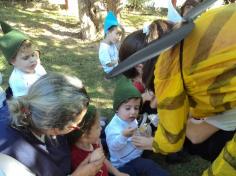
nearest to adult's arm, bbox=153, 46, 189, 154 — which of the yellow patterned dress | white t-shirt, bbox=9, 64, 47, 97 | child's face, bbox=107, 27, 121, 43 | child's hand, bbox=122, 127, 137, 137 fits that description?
the yellow patterned dress

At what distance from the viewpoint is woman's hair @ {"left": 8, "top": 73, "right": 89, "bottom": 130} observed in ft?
5.54

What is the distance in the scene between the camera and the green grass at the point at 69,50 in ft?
12.4

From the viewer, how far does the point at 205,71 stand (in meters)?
1.33

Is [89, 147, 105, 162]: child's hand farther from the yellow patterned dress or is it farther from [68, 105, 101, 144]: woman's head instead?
the yellow patterned dress

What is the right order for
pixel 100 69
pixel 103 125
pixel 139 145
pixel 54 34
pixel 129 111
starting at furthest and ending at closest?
1. pixel 54 34
2. pixel 100 69
3. pixel 103 125
4. pixel 129 111
5. pixel 139 145

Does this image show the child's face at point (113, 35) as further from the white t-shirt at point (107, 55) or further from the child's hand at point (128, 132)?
the child's hand at point (128, 132)

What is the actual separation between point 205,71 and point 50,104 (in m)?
0.70

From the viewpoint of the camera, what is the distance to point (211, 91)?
53.4 inches

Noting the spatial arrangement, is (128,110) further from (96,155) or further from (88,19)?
(88,19)

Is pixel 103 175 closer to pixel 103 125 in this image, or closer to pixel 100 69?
pixel 103 125

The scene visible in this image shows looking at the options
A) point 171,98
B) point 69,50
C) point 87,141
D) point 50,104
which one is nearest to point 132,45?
point 87,141

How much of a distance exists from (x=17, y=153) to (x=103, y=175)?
752 millimetres

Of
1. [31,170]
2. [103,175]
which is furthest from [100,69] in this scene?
[31,170]

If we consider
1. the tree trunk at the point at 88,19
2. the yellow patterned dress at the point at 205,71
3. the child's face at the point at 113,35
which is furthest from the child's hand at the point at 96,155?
the tree trunk at the point at 88,19
